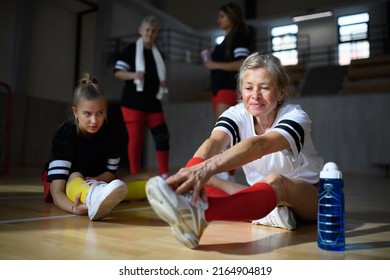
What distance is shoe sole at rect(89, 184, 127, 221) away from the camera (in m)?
1.19

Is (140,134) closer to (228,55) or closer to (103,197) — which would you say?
(228,55)

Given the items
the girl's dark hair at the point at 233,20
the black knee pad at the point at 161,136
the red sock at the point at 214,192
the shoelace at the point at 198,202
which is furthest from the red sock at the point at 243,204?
the girl's dark hair at the point at 233,20

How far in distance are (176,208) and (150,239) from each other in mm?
296

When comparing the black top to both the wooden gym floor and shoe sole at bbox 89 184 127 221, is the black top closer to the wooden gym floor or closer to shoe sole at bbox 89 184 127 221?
the wooden gym floor

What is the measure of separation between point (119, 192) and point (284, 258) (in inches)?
22.5

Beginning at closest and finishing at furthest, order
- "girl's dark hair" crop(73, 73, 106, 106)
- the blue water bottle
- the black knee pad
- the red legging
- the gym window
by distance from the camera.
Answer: the blue water bottle, "girl's dark hair" crop(73, 73, 106, 106), the red legging, the black knee pad, the gym window

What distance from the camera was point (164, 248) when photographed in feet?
3.07

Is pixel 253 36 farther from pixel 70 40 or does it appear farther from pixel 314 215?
pixel 314 215

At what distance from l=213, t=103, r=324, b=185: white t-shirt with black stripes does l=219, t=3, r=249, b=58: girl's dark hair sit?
1.42 meters

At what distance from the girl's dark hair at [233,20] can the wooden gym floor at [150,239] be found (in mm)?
1447

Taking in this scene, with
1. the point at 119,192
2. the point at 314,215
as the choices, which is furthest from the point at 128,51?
the point at 314,215

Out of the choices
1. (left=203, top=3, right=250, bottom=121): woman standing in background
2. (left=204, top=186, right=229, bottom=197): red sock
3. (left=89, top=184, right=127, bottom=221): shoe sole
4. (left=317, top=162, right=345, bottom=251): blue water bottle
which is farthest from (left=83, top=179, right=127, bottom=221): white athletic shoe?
(left=203, top=3, right=250, bottom=121): woman standing in background

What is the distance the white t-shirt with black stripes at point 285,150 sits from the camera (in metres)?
1.11

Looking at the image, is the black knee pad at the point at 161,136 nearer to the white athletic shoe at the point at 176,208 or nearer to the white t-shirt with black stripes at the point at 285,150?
the white t-shirt with black stripes at the point at 285,150
